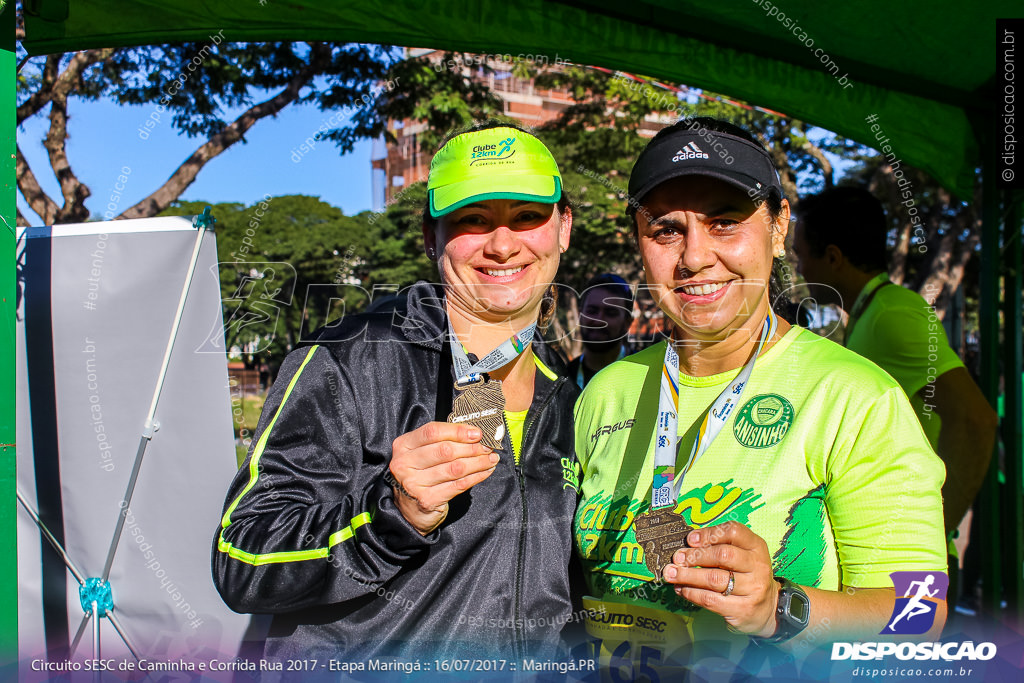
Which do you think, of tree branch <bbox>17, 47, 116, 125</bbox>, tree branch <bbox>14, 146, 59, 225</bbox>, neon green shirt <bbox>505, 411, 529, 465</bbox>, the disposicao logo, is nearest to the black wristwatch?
the disposicao logo

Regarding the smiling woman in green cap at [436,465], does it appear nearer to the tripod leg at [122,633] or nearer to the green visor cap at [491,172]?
the green visor cap at [491,172]

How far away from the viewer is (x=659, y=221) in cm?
190

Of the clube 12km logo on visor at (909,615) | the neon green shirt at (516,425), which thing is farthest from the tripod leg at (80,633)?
the clube 12km logo on visor at (909,615)

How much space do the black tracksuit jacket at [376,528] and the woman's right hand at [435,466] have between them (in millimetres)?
65

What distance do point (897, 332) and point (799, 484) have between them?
1870mm

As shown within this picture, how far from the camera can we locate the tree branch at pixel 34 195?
537cm

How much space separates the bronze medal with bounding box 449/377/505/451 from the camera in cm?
151

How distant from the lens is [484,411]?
1527mm

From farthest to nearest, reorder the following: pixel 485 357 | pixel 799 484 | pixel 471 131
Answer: pixel 471 131, pixel 485 357, pixel 799 484

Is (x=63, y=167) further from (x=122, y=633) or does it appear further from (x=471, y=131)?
(x=471, y=131)

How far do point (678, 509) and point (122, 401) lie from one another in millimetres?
2347

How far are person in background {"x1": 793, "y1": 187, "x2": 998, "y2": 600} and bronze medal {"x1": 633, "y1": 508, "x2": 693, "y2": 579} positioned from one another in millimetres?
2232

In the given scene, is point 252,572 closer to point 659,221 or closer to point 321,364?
point 321,364

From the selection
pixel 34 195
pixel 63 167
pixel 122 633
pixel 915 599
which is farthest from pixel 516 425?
pixel 63 167
